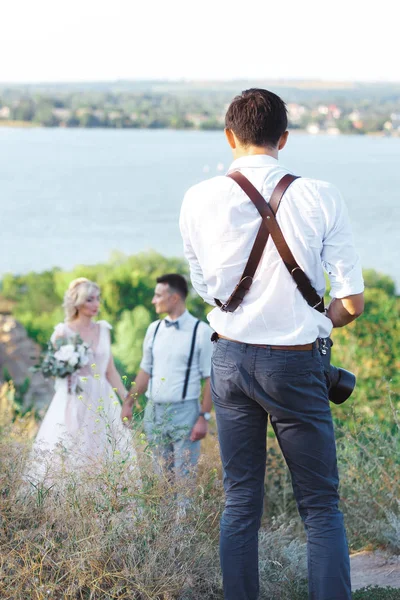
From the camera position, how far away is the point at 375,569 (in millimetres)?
3934

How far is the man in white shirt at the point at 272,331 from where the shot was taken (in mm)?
2773

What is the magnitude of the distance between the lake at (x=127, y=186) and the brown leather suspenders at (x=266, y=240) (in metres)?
24.8

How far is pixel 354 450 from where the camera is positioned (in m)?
4.78

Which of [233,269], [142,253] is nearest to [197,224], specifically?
[233,269]

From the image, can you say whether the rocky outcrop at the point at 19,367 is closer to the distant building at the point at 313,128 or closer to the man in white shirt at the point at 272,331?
the man in white shirt at the point at 272,331

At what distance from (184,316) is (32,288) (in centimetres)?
1187

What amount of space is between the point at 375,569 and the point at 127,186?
144 feet

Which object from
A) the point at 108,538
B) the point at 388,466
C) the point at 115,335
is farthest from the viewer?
the point at 115,335

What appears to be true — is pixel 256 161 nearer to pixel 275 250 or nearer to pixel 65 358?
pixel 275 250

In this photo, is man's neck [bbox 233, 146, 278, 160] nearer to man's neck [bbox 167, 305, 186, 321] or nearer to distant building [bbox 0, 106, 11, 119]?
man's neck [bbox 167, 305, 186, 321]

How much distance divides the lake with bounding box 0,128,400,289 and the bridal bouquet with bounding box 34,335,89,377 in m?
22.2

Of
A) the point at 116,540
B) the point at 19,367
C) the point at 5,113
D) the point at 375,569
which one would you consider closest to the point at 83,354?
the point at 375,569

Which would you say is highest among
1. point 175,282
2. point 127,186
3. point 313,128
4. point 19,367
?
point 313,128

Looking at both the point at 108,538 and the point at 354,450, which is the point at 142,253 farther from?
the point at 108,538
